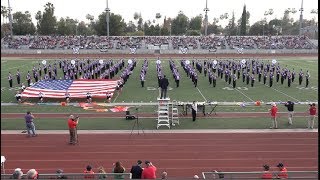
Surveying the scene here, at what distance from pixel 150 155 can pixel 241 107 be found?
24.6 ft

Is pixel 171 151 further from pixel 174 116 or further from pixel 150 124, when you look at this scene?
pixel 174 116

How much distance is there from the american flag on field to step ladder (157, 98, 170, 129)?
5059 millimetres

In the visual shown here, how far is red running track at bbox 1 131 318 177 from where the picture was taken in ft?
32.2

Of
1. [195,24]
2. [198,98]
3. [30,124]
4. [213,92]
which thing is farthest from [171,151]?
[195,24]

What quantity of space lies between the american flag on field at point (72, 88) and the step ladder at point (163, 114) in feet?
16.6

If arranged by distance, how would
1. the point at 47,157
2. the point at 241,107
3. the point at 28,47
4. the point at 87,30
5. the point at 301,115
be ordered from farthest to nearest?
the point at 87,30, the point at 28,47, the point at 241,107, the point at 301,115, the point at 47,157

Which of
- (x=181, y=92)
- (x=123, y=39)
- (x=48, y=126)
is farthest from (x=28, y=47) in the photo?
(x=48, y=126)

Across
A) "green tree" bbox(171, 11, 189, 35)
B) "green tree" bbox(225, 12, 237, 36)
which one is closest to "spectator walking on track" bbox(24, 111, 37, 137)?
"green tree" bbox(171, 11, 189, 35)

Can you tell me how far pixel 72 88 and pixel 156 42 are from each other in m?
38.6

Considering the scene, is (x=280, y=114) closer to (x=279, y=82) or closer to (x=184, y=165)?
(x=184, y=165)

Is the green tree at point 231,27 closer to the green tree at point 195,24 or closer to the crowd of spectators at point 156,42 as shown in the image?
the green tree at point 195,24

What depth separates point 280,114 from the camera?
15.7 meters

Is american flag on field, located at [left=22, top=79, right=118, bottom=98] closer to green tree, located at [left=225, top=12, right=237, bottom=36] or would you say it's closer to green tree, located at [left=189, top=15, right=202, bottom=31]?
green tree, located at [left=189, top=15, right=202, bottom=31]

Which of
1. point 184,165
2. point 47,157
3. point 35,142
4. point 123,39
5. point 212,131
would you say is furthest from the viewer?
point 123,39
